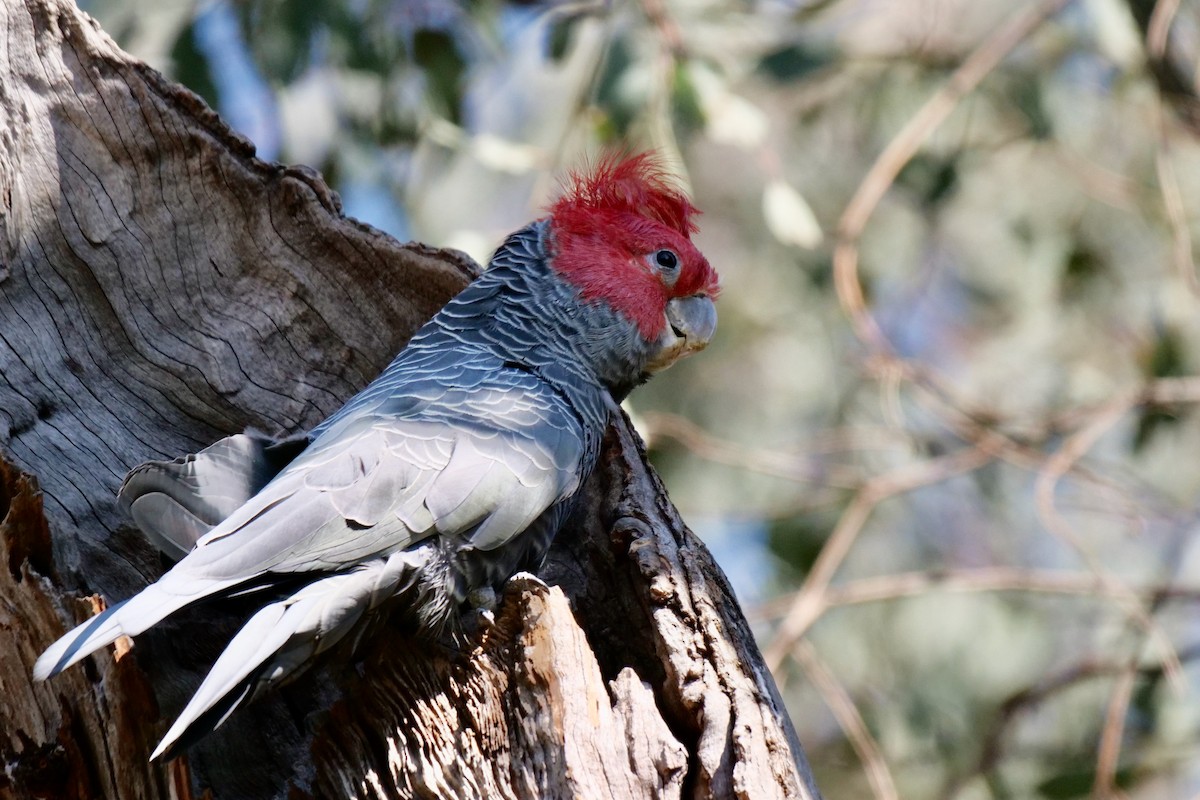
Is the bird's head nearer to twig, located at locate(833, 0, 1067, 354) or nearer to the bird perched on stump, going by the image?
the bird perched on stump

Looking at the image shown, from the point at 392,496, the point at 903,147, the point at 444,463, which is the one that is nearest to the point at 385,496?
the point at 392,496

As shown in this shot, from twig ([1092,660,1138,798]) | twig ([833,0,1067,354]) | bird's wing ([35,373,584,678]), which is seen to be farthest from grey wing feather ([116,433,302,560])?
twig ([1092,660,1138,798])

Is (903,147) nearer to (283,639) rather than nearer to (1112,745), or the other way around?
(1112,745)

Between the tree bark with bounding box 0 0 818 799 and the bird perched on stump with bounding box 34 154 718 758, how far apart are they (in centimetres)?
17

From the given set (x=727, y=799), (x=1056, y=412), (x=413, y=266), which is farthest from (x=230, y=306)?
(x=1056, y=412)

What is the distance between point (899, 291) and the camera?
226 inches

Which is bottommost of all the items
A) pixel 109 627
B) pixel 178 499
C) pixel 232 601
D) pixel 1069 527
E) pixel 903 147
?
pixel 109 627

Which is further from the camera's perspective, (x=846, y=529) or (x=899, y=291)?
(x=899, y=291)

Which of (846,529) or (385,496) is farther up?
(846,529)

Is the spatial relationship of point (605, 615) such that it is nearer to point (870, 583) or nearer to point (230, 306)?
point (230, 306)

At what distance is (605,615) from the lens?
2.62 meters

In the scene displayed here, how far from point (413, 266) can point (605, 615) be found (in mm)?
958

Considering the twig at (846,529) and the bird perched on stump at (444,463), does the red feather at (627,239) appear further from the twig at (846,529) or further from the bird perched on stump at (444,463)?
the twig at (846,529)

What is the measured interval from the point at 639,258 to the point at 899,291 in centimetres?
309
